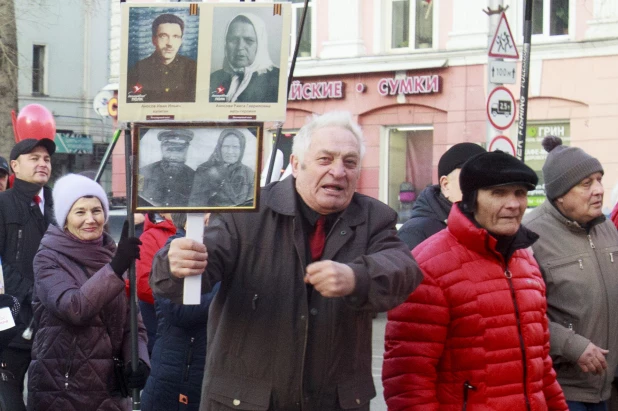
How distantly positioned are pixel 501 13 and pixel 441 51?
1016 cm

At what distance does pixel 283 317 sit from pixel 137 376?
4.77 ft

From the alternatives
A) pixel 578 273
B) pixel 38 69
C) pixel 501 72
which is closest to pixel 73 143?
pixel 38 69

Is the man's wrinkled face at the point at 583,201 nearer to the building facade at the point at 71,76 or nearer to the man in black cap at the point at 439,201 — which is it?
the man in black cap at the point at 439,201

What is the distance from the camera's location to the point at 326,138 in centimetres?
384

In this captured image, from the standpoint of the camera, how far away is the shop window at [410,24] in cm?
2292

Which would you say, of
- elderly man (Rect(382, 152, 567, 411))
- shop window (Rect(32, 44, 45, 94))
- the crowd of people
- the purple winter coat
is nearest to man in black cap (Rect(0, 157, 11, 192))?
the purple winter coat

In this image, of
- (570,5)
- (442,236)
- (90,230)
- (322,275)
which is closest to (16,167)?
(90,230)

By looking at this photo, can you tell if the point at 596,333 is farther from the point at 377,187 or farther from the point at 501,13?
the point at 377,187

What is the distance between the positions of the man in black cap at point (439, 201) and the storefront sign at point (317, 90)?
17.6 m

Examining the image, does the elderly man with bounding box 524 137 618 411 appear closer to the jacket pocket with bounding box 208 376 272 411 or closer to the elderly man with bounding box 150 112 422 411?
the elderly man with bounding box 150 112 422 411

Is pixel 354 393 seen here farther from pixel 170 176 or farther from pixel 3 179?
pixel 3 179

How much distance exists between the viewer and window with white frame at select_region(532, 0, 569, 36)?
2122 centimetres

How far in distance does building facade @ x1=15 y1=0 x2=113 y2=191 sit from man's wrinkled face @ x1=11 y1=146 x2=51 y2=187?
31229 millimetres

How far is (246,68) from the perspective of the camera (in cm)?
378
